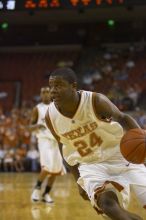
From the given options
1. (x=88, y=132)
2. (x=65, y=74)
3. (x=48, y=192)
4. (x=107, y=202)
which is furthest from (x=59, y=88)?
(x=48, y=192)

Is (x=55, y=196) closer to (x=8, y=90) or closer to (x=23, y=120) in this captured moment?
(x=23, y=120)

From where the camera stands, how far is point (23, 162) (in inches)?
563

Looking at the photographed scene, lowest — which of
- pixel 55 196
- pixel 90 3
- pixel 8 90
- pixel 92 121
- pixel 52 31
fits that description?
pixel 8 90

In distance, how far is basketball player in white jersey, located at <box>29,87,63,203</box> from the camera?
24.9 feet

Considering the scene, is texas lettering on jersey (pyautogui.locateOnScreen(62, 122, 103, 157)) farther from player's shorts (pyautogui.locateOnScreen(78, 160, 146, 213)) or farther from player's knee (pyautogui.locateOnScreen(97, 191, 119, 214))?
player's knee (pyautogui.locateOnScreen(97, 191, 119, 214))

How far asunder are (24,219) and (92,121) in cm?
237

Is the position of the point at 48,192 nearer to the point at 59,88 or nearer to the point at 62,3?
the point at 59,88

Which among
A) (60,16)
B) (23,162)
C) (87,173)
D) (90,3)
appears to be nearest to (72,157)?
(87,173)

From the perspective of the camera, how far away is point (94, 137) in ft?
13.0

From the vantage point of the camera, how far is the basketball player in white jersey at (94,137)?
3787mm

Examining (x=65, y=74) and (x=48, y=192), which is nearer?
(x=65, y=74)

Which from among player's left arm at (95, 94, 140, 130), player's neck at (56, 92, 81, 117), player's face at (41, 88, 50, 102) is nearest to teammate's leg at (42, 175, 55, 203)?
player's face at (41, 88, 50, 102)

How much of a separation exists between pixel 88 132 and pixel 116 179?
419 mm

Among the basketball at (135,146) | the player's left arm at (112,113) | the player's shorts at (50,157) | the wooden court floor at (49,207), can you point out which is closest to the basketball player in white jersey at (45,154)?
the player's shorts at (50,157)
